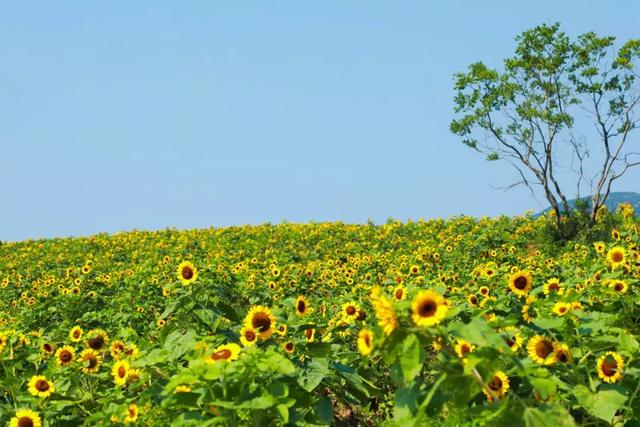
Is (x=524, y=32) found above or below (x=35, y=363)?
above

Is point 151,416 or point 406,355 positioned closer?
point 406,355

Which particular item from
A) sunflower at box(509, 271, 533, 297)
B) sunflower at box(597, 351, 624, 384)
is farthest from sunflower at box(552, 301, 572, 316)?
sunflower at box(509, 271, 533, 297)

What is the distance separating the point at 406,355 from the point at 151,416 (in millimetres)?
2071

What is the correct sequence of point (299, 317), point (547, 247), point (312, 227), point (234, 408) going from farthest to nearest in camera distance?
point (312, 227) → point (547, 247) → point (299, 317) → point (234, 408)

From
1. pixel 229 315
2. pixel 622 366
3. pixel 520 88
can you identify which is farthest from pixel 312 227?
pixel 622 366

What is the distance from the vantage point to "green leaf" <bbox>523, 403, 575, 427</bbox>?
310 cm

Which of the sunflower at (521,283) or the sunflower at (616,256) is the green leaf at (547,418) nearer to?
the sunflower at (521,283)

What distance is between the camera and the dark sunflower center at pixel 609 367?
437cm

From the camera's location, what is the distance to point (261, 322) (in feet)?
16.1

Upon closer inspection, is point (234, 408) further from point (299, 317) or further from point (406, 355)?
point (299, 317)

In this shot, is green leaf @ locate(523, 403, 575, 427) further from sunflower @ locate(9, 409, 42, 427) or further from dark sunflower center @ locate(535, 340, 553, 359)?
sunflower @ locate(9, 409, 42, 427)

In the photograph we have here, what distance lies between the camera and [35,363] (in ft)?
19.8

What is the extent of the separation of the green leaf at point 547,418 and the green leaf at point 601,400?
3.09 feet

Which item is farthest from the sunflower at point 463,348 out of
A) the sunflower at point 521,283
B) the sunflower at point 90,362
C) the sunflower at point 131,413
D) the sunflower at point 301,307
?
the sunflower at point 90,362
